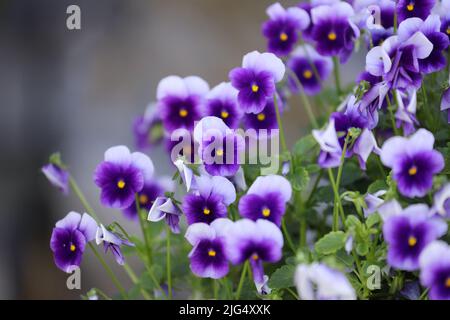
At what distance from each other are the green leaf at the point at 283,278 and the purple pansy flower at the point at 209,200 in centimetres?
9

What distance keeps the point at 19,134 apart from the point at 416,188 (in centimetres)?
202

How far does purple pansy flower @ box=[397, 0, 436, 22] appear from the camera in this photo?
32.8 inches

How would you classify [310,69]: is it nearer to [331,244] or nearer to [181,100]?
[181,100]

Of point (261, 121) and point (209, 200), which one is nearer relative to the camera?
point (209, 200)

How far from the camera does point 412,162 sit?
68 centimetres

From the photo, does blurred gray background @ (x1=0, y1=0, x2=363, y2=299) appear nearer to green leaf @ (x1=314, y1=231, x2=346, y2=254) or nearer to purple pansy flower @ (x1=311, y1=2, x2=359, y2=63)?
purple pansy flower @ (x1=311, y1=2, x2=359, y2=63)

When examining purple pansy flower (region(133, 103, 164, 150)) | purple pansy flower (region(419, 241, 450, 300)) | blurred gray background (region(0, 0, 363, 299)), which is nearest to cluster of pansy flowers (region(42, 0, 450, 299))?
purple pansy flower (region(419, 241, 450, 300))

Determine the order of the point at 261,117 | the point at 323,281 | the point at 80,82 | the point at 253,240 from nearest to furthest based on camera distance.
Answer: the point at 323,281
the point at 253,240
the point at 261,117
the point at 80,82

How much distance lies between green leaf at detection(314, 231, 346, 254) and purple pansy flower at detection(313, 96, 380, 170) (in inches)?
4.0

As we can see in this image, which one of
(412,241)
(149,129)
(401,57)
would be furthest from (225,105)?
(149,129)

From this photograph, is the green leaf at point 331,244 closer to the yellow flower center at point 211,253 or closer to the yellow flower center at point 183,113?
the yellow flower center at point 211,253

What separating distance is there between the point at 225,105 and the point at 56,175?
0.92 ft
